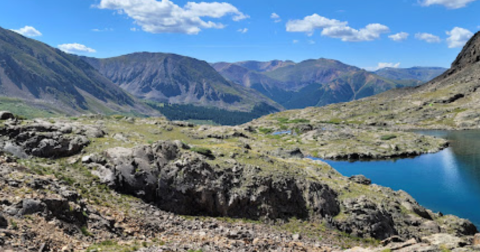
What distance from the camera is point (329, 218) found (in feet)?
154

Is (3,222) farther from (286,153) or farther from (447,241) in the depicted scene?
(286,153)

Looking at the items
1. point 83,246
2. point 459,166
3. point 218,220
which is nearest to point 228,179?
point 218,220

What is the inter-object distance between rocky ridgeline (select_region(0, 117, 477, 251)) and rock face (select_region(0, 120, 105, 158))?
13 cm

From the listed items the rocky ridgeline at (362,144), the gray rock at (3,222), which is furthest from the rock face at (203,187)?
the rocky ridgeline at (362,144)

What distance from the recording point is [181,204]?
135 feet

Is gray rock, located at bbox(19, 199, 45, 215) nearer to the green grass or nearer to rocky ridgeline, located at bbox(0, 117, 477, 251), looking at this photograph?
rocky ridgeline, located at bbox(0, 117, 477, 251)

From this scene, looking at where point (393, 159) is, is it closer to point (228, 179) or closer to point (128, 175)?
point (228, 179)

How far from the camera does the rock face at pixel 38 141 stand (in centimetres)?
4075

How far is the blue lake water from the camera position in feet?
267

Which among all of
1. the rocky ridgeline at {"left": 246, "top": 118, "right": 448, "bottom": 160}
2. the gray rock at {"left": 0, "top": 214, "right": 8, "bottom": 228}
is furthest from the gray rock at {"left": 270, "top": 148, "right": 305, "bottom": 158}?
the gray rock at {"left": 0, "top": 214, "right": 8, "bottom": 228}

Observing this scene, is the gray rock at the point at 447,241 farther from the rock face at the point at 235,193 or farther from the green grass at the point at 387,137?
the green grass at the point at 387,137

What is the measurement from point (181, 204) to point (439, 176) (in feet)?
340

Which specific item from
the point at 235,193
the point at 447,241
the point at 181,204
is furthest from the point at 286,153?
the point at 447,241

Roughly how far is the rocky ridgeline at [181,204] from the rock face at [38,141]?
13cm
